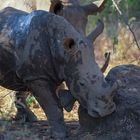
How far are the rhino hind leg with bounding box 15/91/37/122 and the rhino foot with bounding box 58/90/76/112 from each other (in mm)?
1401

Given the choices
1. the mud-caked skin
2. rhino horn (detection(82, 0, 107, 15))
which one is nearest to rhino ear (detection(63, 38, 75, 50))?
the mud-caked skin

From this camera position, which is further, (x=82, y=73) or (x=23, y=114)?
(x=23, y=114)

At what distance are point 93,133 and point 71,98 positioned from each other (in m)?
0.42

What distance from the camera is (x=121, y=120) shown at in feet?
21.4

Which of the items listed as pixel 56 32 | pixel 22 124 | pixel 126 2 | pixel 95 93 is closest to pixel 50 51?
pixel 56 32

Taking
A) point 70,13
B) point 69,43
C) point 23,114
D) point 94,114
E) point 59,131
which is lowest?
point 23,114

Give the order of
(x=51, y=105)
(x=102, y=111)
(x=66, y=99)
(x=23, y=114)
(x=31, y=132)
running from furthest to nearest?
(x=23, y=114)
(x=31, y=132)
(x=51, y=105)
(x=66, y=99)
(x=102, y=111)

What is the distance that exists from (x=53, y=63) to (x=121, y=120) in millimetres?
916

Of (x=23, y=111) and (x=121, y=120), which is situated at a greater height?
(x=121, y=120)

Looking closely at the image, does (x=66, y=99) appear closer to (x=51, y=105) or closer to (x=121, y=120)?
(x=51, y=105)

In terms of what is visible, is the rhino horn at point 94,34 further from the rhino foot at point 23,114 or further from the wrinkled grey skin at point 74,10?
the rhino foot at point 23,114

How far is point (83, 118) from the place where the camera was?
6785 millimetres

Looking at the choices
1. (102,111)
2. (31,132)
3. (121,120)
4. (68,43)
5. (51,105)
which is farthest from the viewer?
(31,132)

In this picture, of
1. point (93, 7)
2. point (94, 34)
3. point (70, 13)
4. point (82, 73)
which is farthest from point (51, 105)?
point (93, 7)
